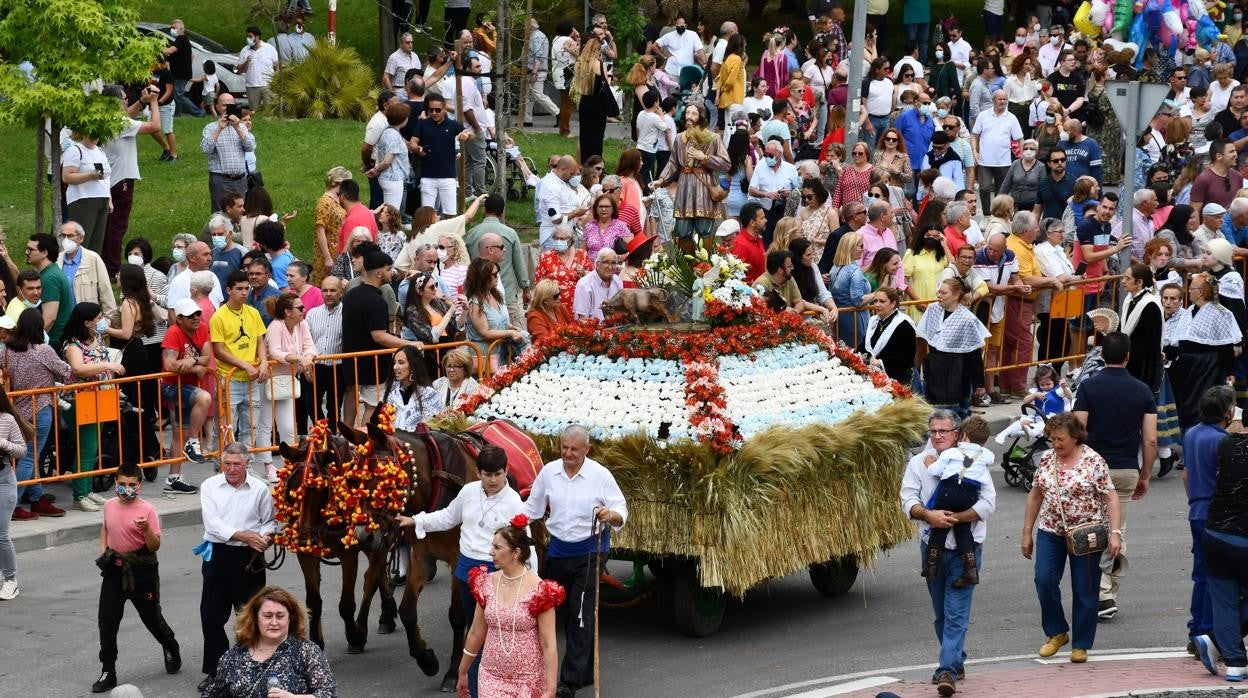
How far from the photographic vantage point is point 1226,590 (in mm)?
10984

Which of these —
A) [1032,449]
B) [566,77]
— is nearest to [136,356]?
[1032,449]

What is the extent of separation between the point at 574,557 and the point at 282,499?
1767mm

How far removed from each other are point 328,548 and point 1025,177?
1385cm

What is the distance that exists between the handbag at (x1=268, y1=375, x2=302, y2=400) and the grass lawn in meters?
7.00

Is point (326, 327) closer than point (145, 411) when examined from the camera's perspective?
No

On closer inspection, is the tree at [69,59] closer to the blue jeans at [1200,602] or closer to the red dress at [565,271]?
the red dress at [565,271]

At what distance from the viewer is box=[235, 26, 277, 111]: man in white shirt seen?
30781 mm

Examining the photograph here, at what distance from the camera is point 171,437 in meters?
15.9

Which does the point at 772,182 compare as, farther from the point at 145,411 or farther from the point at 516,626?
the point at 516,626

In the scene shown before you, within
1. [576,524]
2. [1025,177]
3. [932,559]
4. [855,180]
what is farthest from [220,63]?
[932,559]

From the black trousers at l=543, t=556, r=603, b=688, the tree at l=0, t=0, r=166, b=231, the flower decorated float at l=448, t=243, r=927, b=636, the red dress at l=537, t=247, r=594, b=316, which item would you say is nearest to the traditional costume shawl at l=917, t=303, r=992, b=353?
the red dress at l=537, t=247, r=594, b=316

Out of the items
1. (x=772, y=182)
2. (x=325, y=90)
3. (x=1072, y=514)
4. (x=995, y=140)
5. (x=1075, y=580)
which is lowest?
(x=1075, y=580)

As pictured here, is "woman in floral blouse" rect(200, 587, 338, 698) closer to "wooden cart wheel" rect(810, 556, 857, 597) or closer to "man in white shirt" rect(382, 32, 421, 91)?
"wooden cart wheel" rect(810, 556, 857, 597)

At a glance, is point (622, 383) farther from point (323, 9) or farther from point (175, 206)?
point (323, 9)
